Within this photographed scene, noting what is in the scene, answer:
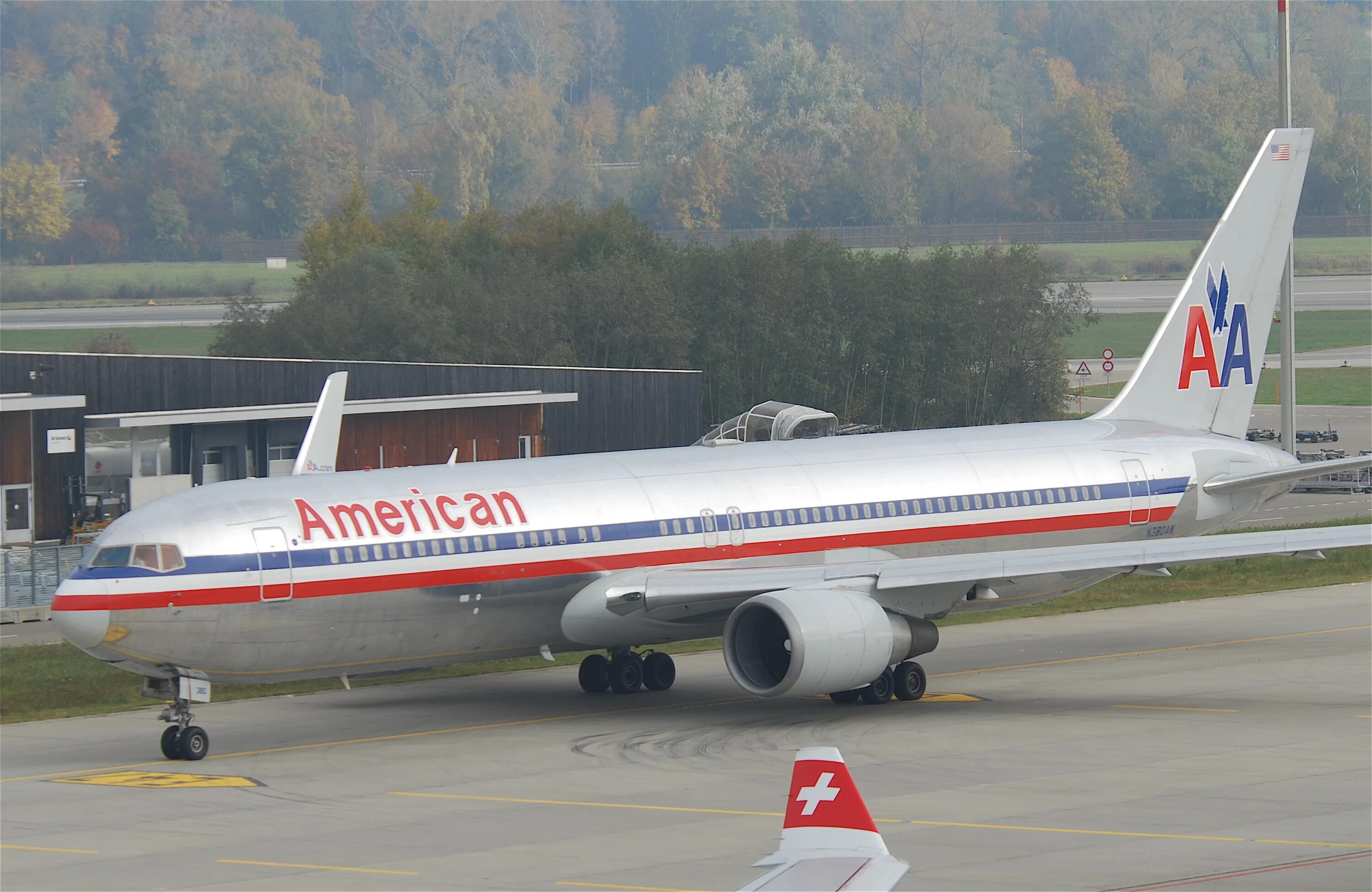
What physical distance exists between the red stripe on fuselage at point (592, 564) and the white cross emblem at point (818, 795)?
17.6 m

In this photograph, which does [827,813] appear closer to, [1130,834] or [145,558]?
[1130,834]

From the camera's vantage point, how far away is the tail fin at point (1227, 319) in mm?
40062

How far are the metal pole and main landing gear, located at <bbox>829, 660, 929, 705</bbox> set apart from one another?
22908mm

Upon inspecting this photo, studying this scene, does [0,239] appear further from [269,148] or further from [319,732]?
[319,732]

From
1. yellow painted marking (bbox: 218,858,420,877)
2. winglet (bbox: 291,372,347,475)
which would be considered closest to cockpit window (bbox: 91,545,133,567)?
yellow painted marking (bbox: 218,858,420,877)

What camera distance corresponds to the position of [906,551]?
34938 millimetres

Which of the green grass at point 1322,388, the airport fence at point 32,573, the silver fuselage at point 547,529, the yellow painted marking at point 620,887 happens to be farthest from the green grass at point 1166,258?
the yellow painted marking at point 620,887

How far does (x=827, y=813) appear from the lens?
12.3 meters

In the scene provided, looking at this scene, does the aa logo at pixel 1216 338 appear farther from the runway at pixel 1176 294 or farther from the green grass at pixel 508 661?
the runway at pixel 1176 294

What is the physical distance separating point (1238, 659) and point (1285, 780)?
11.6 metres

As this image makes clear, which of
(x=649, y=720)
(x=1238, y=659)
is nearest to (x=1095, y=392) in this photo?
(x=1238, y=659)

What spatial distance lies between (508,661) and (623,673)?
5190 millimetres

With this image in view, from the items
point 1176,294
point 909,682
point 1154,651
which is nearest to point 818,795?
point 909,682

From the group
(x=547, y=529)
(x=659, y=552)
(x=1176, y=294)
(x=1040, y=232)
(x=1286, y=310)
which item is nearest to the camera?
(x=547, y=529)
